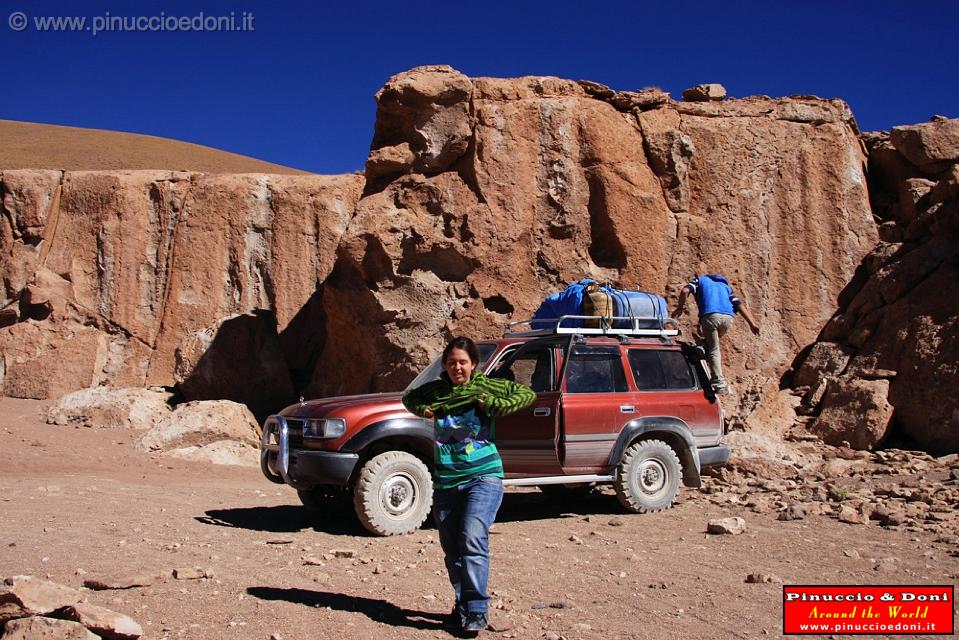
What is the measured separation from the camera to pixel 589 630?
4.75m

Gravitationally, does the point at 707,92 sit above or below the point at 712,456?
above

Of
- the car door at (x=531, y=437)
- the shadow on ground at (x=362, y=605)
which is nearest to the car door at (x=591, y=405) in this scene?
the car door at (x=531, y=437)

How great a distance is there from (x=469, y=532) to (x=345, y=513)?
4126mm

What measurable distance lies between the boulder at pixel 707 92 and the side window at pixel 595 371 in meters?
8.10

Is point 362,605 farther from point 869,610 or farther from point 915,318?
point 915,318

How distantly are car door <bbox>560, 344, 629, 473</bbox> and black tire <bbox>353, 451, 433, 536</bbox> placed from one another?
1432 millimetres

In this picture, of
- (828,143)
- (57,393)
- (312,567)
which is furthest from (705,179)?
(57,393)

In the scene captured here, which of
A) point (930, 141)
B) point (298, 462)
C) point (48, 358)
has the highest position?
point (930, 141)

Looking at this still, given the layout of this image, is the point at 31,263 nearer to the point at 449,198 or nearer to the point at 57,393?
the point at 57,393

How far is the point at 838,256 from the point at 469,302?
20.6 feet

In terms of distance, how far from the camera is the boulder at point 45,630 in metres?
3.98

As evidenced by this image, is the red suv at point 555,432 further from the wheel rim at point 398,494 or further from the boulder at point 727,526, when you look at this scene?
the boulder at point 727,526

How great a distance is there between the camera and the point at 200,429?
1266 cm

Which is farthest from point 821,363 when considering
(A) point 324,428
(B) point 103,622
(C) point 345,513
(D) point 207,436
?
(B) point 103,622
